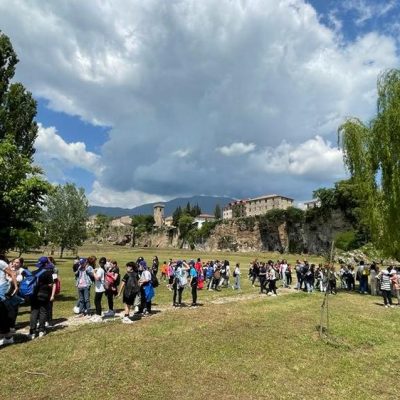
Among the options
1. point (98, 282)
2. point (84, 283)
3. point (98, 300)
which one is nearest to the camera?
point (98, 282)

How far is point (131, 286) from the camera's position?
1273 centimetres

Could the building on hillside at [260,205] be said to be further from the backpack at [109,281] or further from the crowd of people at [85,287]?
the backpack at [109,281]

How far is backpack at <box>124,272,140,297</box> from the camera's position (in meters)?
12.7

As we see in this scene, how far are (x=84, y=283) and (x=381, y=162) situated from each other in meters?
18.3

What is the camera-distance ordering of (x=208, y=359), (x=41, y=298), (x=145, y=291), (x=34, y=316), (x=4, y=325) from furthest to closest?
(x=145, y=291), (x=34, y=316), (x=41, y=298), (x=4, y=325), (x=208, y=359)

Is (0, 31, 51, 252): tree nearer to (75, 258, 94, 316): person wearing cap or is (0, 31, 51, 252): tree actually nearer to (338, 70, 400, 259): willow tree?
(75, 258, 94, 316): person wearing cap

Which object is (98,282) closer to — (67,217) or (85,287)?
(85,287)

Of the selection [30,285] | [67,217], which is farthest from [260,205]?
[30,285]

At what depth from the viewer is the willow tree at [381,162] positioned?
22.3m

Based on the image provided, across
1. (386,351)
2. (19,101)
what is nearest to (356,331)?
(386,351)

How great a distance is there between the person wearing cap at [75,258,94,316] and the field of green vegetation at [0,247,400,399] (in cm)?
85

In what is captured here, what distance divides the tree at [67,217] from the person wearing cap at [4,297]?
4293 cm

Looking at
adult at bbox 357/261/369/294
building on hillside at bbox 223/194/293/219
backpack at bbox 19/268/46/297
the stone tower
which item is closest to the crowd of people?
backpack at bbox 19/268/46/297

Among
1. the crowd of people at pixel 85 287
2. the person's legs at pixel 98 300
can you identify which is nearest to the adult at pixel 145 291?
the crowd of people at pixel 85 287
